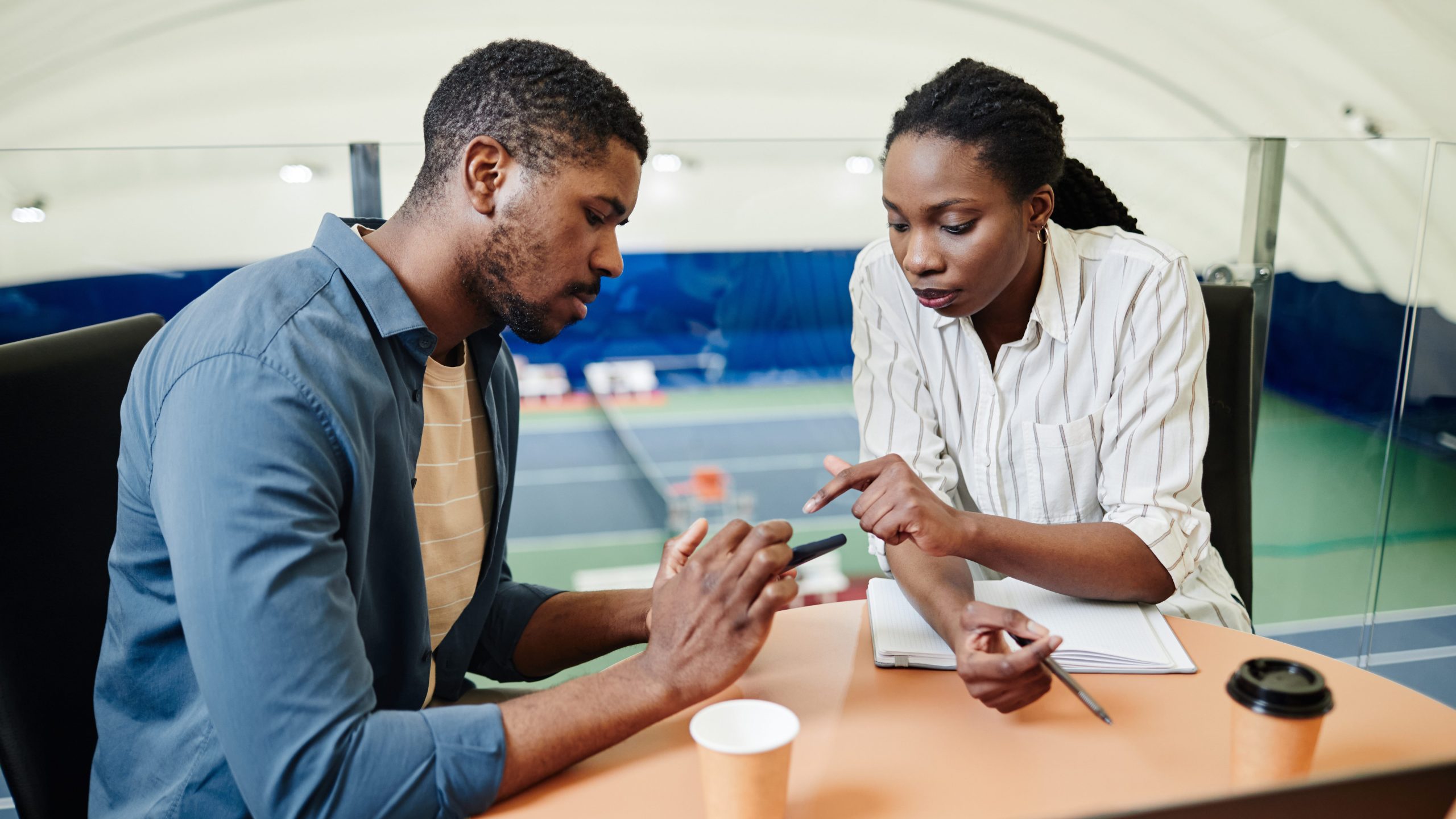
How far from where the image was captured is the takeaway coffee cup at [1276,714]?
0.72 m

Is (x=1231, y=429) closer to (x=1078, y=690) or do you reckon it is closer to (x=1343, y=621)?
(x=1078, y=690)

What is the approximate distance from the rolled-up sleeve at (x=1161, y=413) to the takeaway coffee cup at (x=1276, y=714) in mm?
624

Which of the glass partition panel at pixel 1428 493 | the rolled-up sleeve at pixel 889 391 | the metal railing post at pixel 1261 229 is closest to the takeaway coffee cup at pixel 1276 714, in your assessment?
the rolled-up sleeve at pixel 889 391

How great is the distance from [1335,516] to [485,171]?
2539 millimetres

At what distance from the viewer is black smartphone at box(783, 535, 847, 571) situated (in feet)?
3.32

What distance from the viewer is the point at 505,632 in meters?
1.35

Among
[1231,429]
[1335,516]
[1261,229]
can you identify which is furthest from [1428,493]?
[1231,429]

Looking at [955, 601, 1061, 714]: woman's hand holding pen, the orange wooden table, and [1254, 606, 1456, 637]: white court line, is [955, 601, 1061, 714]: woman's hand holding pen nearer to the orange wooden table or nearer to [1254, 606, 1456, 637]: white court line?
the orange wooden table

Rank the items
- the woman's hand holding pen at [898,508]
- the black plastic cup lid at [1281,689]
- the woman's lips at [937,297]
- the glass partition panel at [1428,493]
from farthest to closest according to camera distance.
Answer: the glass partition panel at [1428,493], the woman's lips at [937,297], the woman's hand holding pen at [898,508], the black plastic cup lid at [1281,689]

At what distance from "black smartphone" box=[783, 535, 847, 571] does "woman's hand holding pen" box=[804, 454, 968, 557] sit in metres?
0.08

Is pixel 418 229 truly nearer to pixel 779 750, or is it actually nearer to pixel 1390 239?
pixel 779 750

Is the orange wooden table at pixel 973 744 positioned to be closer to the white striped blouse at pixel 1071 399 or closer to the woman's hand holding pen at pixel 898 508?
the woman's hand holding pen at pixel 898 508

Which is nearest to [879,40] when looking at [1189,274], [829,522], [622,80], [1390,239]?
[622,80]

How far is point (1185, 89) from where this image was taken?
614 cm
